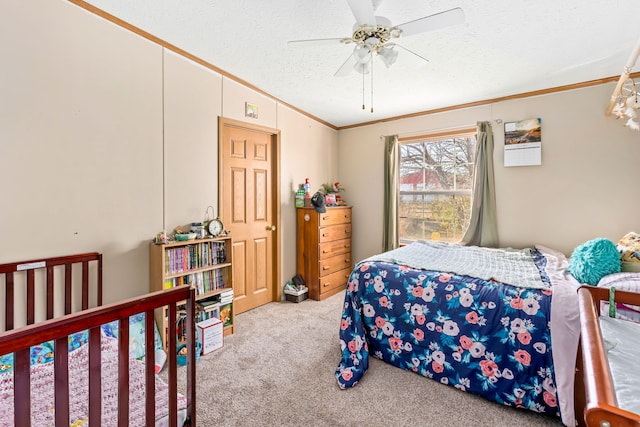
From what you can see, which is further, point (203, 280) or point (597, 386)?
point (203, 280)

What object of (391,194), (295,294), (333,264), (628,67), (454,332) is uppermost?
(628,67)

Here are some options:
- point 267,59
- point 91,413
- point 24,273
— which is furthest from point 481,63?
point 24,273

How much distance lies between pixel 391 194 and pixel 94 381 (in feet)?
12.3

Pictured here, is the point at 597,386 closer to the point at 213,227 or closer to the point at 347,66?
the point at 347,66

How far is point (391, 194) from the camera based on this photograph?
4.16 meters

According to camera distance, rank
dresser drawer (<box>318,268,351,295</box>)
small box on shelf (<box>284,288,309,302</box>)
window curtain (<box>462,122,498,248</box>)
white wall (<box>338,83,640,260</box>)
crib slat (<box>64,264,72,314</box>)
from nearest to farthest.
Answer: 1. crib slat (<box>64,264,72,314</box>)
2. white wall (<box>338,83,640,260</box>)
3. window curtain (<box>462,122,498,248</box>)
4. small box on shelf (<box>284,288,309,302</box>)
5. dresser drawer (<box>318,268,351,295</box>)

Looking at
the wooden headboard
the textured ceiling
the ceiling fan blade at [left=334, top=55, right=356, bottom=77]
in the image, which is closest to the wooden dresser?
the textured ceiling

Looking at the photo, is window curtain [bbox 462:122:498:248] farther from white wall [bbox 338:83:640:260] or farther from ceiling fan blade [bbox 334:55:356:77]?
ceiling fan blade [bbox 334:55:356:77]

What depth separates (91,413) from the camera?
919 millimetres

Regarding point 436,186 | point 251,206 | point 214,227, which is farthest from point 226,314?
point 436,186

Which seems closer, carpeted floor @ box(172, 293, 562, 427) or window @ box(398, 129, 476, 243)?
carpeted floor @ box(172, 293, 562, 427)

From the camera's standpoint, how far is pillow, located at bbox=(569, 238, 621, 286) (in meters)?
1.85

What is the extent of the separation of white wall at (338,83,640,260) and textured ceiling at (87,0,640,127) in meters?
0.21

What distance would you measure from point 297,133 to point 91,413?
3512 millimetres
